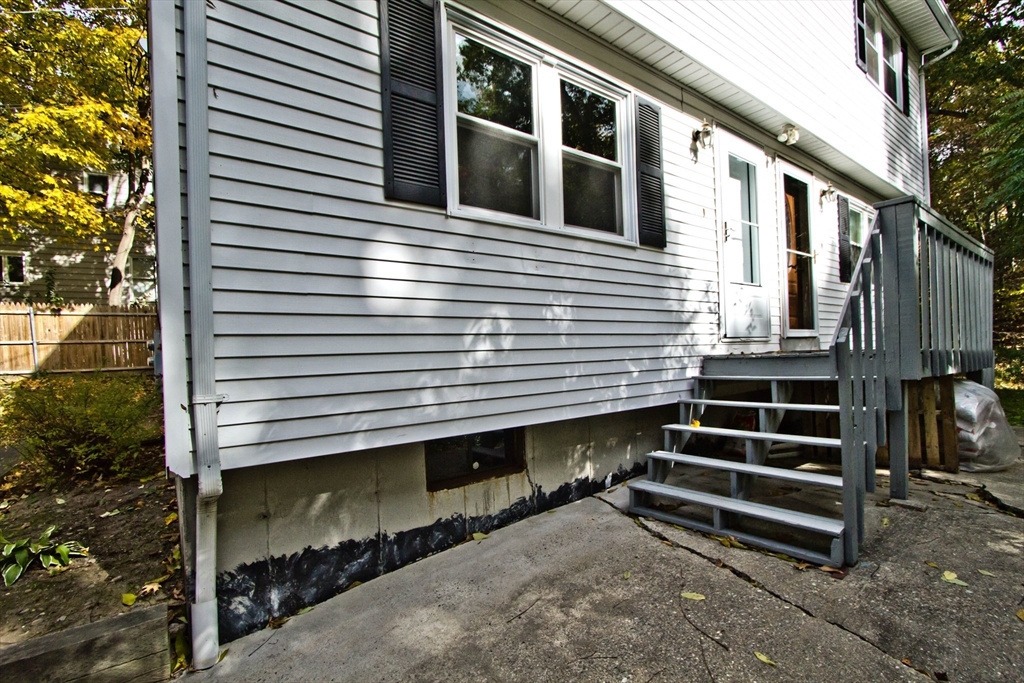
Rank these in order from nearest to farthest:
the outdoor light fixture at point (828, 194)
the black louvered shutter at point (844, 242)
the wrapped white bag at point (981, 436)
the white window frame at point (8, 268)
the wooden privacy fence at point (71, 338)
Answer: the wrapped white bag at point (981, 436) → the outdoor light fixture at point (828, 194) → the black louvered shutter at point (844, 242) → the wooden privacy fence at point (71, 338) → the white window frame at point (8, 268)

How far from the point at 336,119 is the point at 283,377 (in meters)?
1.39

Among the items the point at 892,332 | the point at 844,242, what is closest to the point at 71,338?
the point at 892,332

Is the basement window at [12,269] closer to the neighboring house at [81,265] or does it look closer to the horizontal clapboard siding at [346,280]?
the neighboring house at [81,265]

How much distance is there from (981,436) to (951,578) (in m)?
2.94

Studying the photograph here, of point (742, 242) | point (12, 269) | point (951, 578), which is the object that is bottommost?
point (951, 578)

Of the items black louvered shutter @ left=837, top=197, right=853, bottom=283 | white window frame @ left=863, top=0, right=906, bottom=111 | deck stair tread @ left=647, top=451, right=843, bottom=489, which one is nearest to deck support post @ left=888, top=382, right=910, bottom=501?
deck stair tread @ left=647, top=451, right=843, bottom=489

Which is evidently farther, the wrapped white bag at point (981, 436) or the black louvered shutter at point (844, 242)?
the black louvered shutter at point (844, 242)

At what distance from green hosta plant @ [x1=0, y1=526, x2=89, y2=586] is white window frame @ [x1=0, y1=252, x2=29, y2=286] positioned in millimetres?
12750

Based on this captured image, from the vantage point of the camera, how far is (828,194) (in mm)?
6707

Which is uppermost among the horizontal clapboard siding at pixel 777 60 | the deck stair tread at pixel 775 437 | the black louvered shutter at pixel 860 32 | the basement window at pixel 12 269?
the black louvered shutter at pixel 860 32

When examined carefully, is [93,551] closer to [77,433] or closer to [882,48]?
[77,433]

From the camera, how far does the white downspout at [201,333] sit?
2.14 metres

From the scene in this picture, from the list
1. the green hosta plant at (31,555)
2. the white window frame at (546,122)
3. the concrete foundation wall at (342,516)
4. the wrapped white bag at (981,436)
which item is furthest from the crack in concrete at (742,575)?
the wrapped white bag at (981,436)

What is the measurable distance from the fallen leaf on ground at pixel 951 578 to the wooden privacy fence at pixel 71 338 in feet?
39.9
